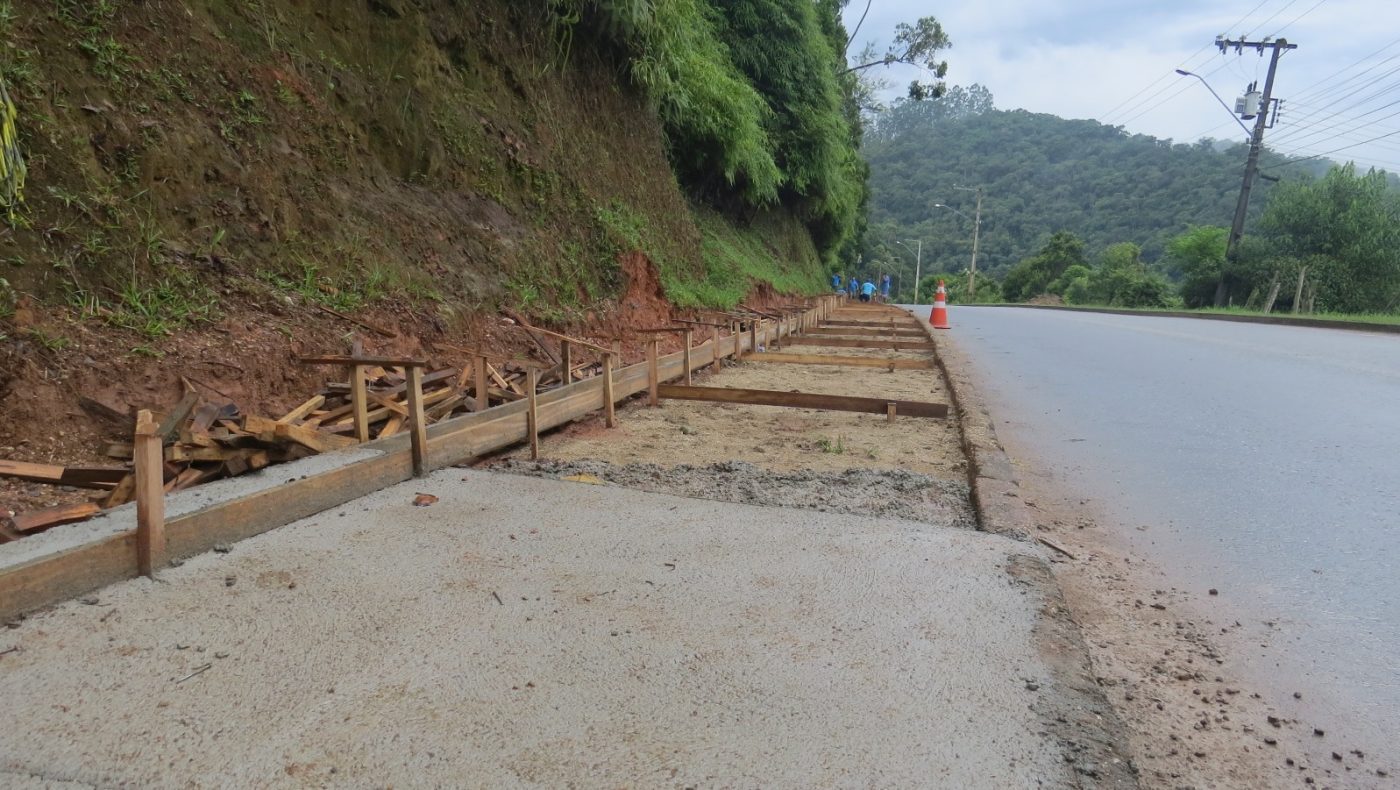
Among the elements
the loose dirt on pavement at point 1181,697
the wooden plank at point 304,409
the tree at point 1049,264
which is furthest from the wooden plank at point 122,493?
the tree at point 1049,264

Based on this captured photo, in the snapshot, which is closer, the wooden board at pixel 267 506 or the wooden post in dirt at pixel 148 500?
the wooden board at pixel 267 506

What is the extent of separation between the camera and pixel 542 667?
2006 mm

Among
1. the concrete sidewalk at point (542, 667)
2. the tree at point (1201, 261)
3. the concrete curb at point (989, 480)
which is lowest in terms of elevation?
the concrete sidewalk at point (542, 667)

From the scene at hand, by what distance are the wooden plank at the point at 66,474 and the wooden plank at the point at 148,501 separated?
2.26ft

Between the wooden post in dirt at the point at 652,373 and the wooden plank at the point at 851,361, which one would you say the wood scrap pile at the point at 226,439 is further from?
the wooden plank at the point at 851,361

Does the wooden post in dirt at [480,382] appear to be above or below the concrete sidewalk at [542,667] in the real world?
above

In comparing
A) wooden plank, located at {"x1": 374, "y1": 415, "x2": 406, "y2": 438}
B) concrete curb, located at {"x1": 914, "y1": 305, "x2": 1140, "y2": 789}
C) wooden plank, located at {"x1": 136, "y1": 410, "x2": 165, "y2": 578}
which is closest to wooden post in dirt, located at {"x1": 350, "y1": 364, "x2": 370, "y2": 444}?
wooden plank, located at {"x1": 374, "y1": 415, "x2": 406, "y2": 438}

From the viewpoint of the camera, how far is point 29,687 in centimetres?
181

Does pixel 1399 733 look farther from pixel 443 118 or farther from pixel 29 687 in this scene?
pixel 443 118

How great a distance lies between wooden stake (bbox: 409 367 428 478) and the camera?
11.7 feet

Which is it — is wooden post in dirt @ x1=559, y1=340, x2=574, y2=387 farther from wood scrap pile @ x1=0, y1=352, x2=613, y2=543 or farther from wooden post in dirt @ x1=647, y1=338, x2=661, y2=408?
wood scrap pile @ x1=0, y1=352, x2=613, y2=543

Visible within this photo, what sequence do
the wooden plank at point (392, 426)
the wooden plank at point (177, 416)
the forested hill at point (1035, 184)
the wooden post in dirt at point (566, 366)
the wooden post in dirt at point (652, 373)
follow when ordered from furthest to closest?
the forested hill at point (1035, 184) < the wooden post in dirt at point (652, 373) < the wooden post in dirt at point (566, 366) < the wooden plank at point (392, 426) < the wooden plank at point (177, 416)

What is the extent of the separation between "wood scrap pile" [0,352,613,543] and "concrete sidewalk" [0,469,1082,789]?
57 centimetres

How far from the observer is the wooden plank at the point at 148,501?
2.30m
